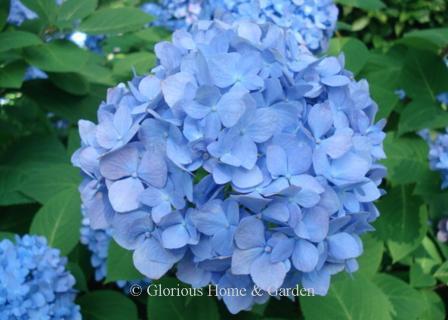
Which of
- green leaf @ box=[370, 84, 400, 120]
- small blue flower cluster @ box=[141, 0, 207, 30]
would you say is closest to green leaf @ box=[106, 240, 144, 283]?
green leaf @ box=[370, 84, 400, 120]

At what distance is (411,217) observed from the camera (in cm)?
186

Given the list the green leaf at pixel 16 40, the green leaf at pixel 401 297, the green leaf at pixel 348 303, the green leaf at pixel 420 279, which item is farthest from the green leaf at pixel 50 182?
the green leaf at pixel 420 279

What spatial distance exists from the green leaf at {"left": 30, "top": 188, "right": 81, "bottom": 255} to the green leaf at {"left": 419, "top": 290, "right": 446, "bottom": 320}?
3.03 ft

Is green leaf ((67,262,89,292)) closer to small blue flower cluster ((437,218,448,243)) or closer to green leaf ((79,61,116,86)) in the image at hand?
green leaf ((79,61,116,86))

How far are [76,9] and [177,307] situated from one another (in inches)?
35.3

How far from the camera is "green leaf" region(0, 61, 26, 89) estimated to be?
1.71 metres

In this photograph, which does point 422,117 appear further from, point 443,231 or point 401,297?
point 401,297

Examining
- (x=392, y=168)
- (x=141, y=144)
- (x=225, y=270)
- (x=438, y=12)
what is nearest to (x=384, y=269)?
(x=392, y=168)

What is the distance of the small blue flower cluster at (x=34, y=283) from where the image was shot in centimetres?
136

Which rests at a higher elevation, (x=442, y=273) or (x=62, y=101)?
(x=62, y=101)

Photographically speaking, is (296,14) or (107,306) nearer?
(107,306)

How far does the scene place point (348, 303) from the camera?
1.43m

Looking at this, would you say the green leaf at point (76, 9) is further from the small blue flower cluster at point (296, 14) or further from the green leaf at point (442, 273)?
the green leaf at point (442, 273)

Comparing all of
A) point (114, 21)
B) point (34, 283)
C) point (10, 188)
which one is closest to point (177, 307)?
point (34, 283)
